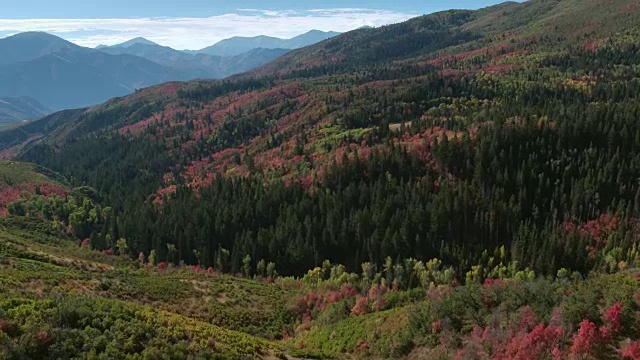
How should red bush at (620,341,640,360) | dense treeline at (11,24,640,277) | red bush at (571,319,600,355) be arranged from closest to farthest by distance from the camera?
1. red bush at (620,341,640,360)
2. red bush at (571,319,600,355)
3. dense treeline at (11,24,640,277)

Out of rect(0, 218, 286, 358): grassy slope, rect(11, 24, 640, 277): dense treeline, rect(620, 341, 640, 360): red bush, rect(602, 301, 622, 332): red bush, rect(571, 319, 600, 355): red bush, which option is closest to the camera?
rect(620, 341, 640, 360): red bush

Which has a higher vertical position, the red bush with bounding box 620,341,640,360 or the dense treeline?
the red bush with bounding box 620,341,640,360

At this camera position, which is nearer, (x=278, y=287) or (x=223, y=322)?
(x=223, y=322)

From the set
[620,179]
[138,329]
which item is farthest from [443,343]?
[620,179]

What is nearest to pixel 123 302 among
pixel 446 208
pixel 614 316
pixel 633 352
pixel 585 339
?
pixel 585 339

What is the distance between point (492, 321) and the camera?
56.9 m

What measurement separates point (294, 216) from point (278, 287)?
134 feet

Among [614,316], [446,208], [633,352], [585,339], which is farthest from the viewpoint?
[446,208]

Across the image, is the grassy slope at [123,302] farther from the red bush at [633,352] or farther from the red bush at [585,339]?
the red bush at [633,352]

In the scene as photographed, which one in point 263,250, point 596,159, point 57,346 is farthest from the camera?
point 596,159

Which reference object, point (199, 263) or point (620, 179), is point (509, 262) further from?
point (199, 263)

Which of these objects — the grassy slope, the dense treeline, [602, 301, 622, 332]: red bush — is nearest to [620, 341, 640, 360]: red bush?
[602, 301, 622, 332]: red bush

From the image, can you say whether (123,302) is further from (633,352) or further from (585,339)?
(633,352)

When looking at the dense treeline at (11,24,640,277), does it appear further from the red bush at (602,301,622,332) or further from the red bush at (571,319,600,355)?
the red bush at (571,319,600,355)
